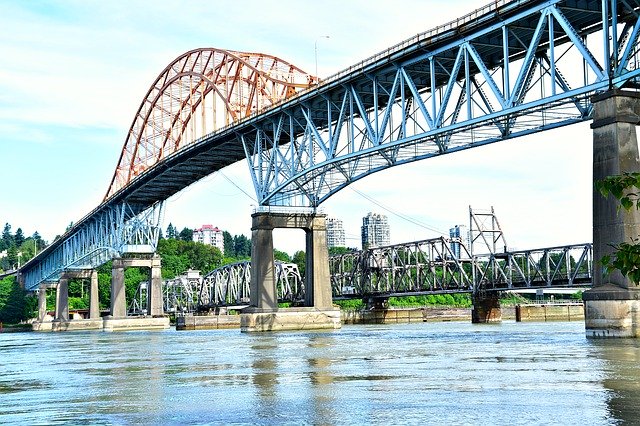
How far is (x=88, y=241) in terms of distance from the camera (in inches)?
6265

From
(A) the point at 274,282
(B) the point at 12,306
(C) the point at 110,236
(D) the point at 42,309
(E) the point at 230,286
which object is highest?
(C) the point at 110,236

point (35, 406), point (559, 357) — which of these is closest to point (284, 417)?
point (35, 406)

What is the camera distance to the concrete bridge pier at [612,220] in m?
40.2

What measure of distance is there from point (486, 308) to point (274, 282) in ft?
141

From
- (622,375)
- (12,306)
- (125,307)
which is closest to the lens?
(622,375)

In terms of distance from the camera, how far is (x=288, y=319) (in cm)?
8144

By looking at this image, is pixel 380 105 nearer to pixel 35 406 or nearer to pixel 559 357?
pixel 559 357

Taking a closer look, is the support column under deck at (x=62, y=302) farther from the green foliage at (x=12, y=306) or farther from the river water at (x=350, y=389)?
the river water at (x=350, y=389)

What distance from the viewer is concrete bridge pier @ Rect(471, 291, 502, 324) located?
381 feet

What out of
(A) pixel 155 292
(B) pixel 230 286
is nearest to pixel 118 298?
(A) pixel 155 292

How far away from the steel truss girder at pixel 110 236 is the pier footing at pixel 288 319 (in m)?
61.7

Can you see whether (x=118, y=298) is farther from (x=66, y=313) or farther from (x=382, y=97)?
(x=382, y=97)

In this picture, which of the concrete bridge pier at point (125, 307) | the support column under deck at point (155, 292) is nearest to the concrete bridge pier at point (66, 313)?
the concrete bridge pier at point (125, 307)

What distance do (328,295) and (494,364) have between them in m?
52.6
